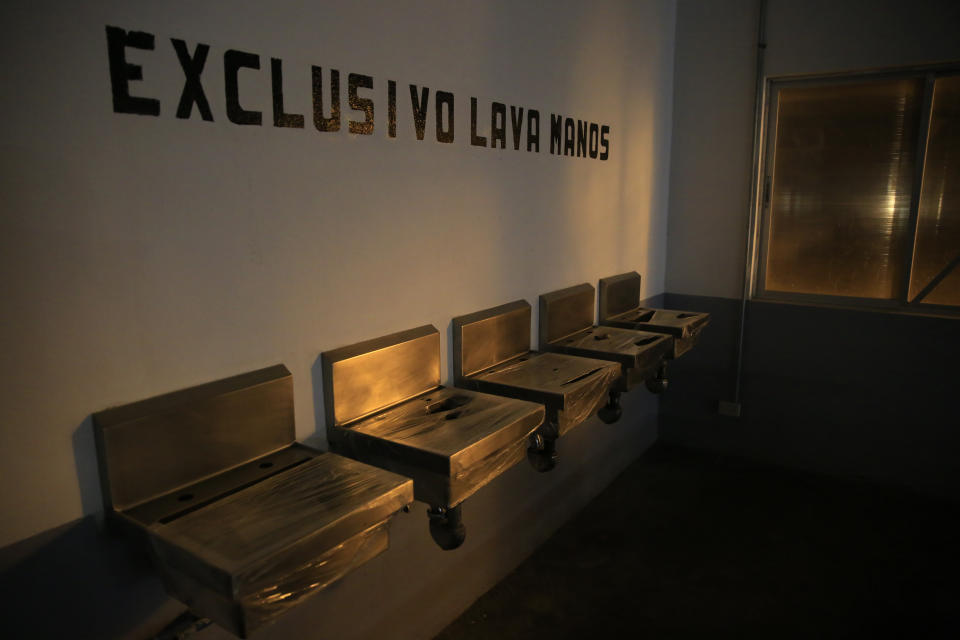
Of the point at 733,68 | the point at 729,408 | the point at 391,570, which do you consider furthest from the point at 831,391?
the point at 391,570

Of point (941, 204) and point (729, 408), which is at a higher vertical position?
point (941, 204)

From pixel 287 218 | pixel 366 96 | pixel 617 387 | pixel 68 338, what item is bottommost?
→ pixel 617 387

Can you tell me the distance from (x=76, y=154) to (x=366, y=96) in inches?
24.0

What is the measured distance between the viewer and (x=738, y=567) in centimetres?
217

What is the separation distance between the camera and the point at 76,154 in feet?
3.09

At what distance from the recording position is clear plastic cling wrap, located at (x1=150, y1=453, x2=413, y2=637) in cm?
87

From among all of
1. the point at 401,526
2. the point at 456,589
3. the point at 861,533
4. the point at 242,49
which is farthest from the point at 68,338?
the point at 861,533

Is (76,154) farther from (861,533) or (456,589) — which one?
(861,533)

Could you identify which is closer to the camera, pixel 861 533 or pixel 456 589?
pixel 456 589

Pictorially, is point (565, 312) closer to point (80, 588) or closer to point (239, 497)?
point (239, 497)

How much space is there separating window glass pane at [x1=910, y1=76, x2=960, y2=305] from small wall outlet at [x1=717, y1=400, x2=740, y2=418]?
2.71ft

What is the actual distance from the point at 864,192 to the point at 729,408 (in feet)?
3.48

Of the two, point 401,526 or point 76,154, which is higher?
point 76,154

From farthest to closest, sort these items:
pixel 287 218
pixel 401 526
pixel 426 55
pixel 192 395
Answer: pixel 401 526 < pixel 426 55 < pixel 287 218 < pixel 192 395
